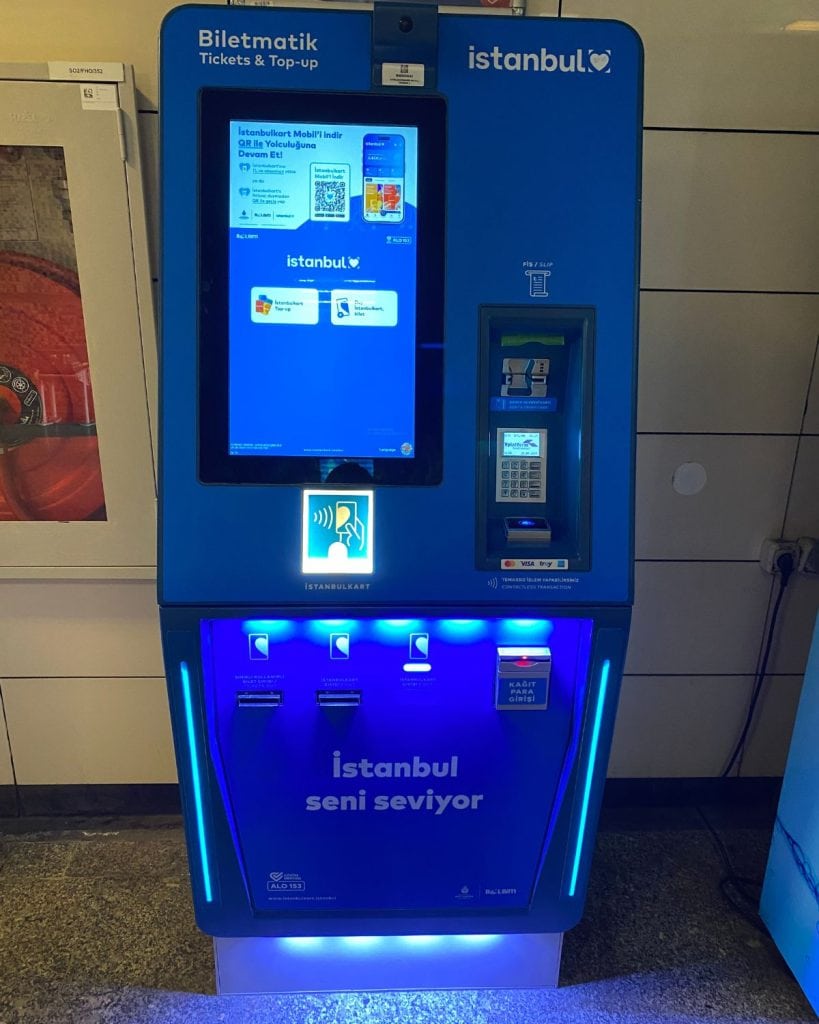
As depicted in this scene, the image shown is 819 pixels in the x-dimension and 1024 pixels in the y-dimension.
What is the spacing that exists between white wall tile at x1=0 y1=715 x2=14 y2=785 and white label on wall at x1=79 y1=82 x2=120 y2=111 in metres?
1.71

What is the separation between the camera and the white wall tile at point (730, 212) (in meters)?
1.80

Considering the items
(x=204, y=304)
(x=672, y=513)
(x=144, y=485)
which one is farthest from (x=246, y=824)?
(x=672, y=513)

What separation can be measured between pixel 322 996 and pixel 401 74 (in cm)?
197

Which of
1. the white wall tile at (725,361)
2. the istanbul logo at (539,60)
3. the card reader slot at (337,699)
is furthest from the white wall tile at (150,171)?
the white wall tile at (725,361)

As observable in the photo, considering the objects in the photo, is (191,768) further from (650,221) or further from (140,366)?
(650,221)

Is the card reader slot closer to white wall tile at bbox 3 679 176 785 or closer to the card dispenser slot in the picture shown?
the card dispenser slot

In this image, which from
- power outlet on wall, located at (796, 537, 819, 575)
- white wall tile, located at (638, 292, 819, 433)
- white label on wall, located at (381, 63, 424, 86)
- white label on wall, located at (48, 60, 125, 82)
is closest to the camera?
white label on wall, located at (381, 63, 424, 86)

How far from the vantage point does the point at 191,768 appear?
140cm

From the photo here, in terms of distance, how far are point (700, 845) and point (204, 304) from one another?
6.93ft

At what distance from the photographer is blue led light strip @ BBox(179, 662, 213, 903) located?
1.34 m

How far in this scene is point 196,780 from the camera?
4.65 feet

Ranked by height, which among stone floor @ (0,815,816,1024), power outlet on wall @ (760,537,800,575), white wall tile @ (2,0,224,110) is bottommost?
stone floor @ (0,815,816,1024)

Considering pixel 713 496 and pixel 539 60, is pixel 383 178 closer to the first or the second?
pixel 539 60

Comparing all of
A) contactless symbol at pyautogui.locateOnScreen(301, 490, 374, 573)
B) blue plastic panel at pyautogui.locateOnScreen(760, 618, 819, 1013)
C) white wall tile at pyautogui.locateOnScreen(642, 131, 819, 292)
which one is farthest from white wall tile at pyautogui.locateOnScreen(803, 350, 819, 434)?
contactless symbol at pyautogui.locateOnScreen(301, 490, 374, 573)
